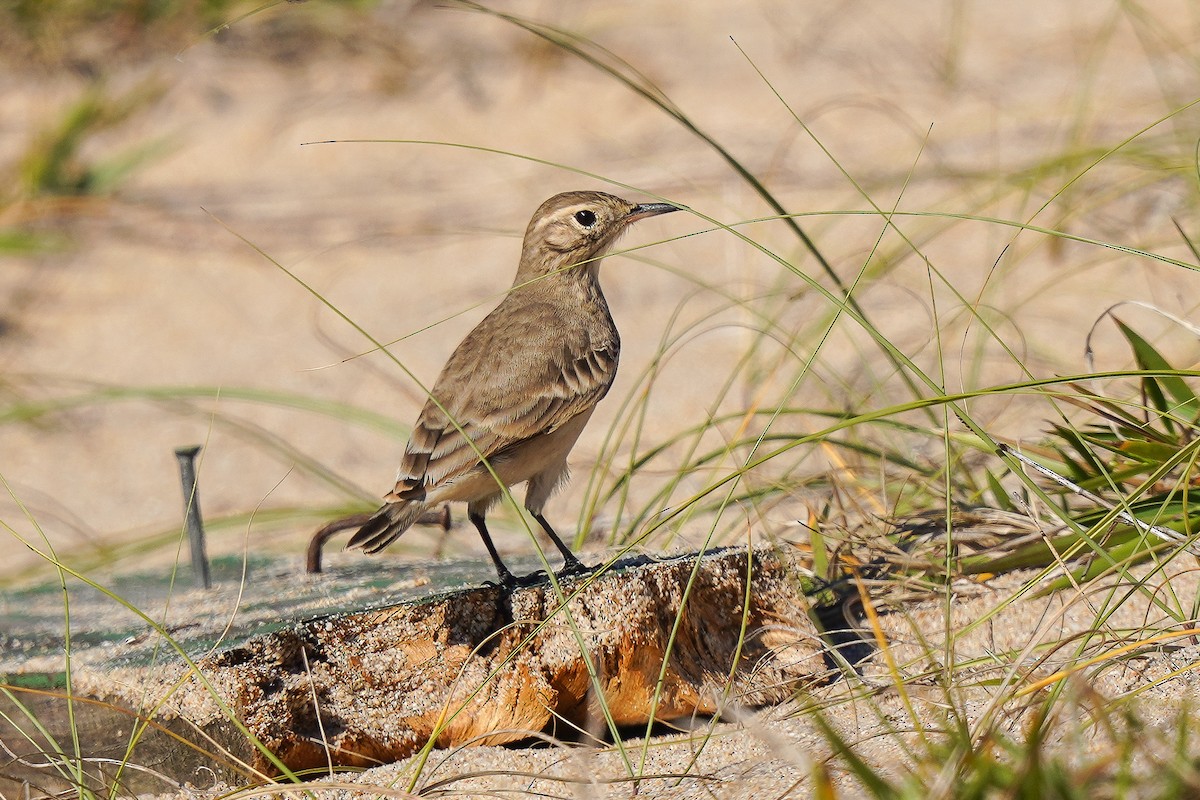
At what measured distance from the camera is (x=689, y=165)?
21.9ft

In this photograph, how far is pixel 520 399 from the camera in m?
3.06

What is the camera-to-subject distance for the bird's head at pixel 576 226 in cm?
356

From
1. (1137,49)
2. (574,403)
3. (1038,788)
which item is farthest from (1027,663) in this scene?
(1137,49)

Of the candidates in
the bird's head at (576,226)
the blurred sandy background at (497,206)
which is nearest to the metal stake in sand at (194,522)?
the bird's head at (576,226)

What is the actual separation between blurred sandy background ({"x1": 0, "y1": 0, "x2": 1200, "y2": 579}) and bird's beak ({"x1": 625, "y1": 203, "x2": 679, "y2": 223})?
0.76 meters

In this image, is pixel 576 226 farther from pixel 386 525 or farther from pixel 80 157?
pixel 80 157

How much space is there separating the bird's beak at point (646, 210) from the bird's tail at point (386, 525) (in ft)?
3.43

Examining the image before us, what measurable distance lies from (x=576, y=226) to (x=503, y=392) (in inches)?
27.6

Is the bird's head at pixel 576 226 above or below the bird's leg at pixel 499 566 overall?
above

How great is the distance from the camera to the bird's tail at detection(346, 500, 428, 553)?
2879 millimetres

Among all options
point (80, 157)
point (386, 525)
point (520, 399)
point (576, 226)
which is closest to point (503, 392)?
point (520, 399)

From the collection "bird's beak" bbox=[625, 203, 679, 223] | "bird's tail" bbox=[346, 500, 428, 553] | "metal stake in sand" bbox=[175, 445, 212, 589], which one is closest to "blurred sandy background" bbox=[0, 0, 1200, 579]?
"bird's beak" bbox=[625, 203, 679, 223]

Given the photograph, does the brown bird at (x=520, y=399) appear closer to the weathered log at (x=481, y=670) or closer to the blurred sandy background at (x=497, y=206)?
the weathered log at (x=481, y=670)

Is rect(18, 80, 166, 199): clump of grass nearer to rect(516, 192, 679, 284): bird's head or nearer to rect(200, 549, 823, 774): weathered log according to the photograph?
rect(516, 192, 679, 284): bird's head
